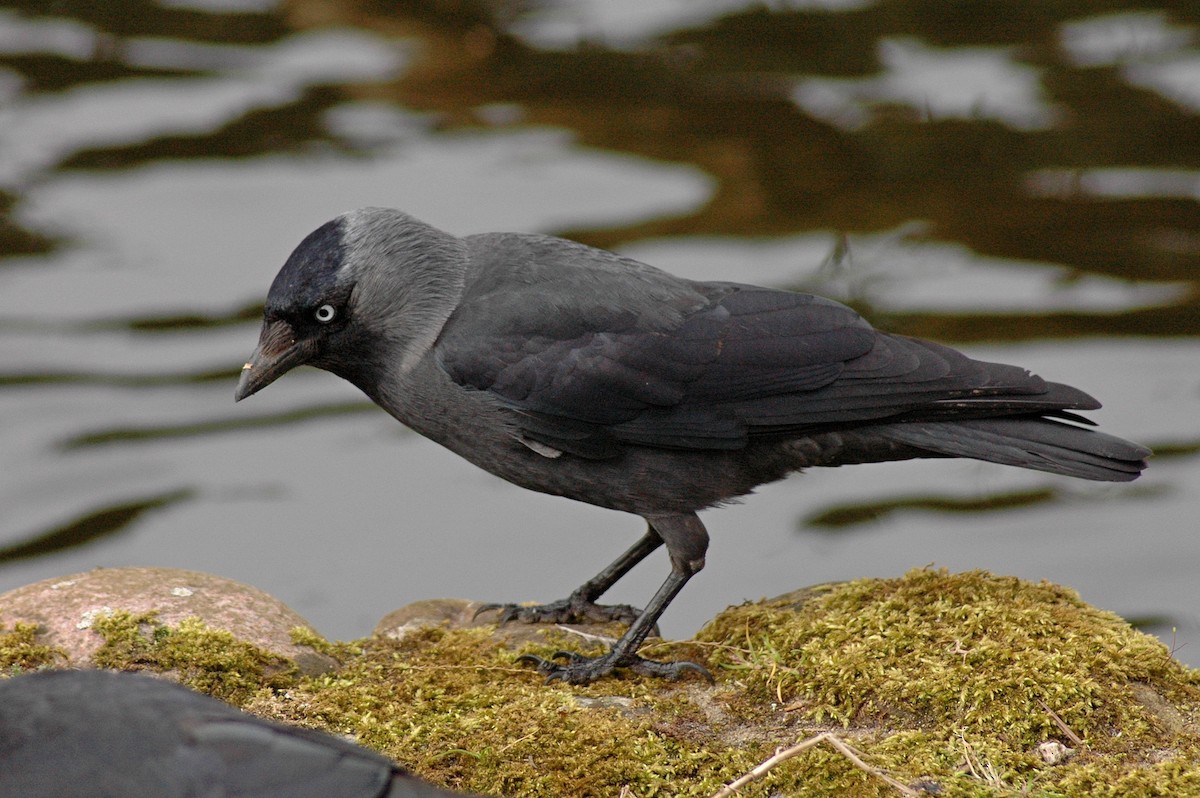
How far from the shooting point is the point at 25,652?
16.6ft

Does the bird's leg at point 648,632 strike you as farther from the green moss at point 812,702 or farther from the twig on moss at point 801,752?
the twig on moss at point 801,752

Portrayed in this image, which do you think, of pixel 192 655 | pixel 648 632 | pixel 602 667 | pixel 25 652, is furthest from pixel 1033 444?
pixel 25 652

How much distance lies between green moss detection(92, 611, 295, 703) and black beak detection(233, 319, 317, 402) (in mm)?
1055

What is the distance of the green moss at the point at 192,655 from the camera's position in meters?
5.07

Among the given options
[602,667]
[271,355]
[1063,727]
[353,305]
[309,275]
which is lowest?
[602,667]

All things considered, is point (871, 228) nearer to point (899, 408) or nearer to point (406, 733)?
point (899, 408)

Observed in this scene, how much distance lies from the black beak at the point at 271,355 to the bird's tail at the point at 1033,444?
238 centimetres

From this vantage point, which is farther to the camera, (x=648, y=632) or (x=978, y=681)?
(x=648, y=632)

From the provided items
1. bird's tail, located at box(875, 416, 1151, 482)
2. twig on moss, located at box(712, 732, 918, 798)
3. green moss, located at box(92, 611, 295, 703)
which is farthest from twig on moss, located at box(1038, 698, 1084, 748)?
green moss, located at box(92, 611, 295, 703)

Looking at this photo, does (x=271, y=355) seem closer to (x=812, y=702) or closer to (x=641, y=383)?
(x=641, y=383)

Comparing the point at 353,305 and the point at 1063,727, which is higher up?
the point at 353,305

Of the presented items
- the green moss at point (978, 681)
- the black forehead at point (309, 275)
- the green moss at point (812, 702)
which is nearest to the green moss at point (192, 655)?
the green moss at point (812, 702)

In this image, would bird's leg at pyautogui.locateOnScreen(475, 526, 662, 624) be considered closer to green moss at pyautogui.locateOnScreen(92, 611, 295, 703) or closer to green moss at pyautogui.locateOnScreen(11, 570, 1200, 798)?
green moss at pyautogui.locateOnScreen(11, 570, 1200, 798)

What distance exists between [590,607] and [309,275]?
6.22 ft
